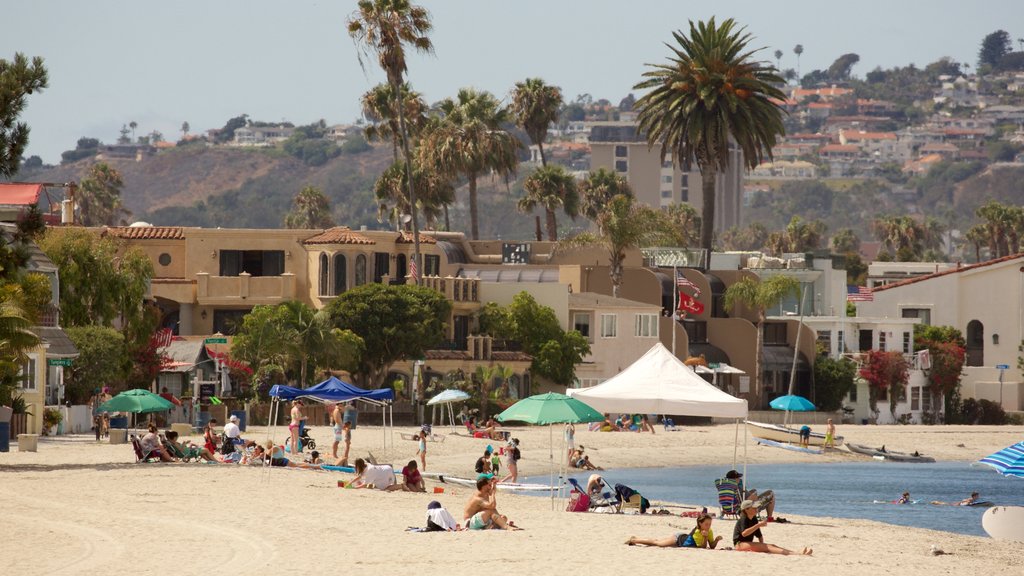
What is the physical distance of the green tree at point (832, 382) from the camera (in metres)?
82.9

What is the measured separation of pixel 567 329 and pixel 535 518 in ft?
A: 146

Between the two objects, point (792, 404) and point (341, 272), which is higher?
point (341, 272)

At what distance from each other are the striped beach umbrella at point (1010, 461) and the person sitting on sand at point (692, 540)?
7.53 m

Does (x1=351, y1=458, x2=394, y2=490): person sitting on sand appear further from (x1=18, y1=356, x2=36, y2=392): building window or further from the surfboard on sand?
(x1=18, y1=356, x2=36, y2=392): building window

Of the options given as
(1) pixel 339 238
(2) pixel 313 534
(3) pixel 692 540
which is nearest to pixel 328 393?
(2) pixel 313 534

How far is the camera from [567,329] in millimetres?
76438

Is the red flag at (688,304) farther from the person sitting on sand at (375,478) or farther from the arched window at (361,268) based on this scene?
the person sitting on sand at (375,478)

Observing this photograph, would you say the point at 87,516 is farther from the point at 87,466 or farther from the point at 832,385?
the point at 832,385

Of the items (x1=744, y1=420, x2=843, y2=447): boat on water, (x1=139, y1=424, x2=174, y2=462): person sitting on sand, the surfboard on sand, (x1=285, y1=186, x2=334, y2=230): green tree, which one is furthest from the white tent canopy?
(x1=285, y1=186, x2=334, y2=230): green tree

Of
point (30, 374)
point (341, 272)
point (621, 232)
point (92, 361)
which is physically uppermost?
point (621, 232)

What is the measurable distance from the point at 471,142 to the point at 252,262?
69.1 feet

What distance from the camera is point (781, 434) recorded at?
Result: 226 ft

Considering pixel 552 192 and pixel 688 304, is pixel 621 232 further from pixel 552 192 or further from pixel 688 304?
pixel 552 192

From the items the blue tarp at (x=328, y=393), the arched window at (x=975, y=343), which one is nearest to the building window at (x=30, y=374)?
the blue tarp at (x=328, y=393)
